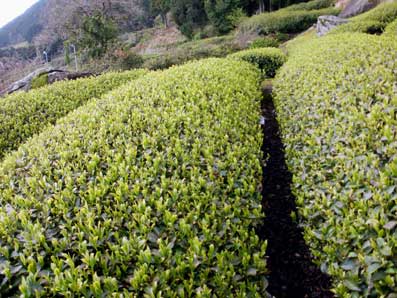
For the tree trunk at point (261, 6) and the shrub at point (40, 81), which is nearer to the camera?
the shrub at point (40, 81)

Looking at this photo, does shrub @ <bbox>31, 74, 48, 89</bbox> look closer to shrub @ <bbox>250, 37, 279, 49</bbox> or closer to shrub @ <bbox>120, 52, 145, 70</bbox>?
shrub @ <bbox>120, 52, 145, 70</bbox>

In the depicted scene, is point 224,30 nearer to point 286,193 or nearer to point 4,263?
point 286,193

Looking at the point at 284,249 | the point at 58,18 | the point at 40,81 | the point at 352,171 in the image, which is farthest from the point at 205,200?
the point at 58,18

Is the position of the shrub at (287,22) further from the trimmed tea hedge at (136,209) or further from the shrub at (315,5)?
the trimmed tea hedge at (136,209)

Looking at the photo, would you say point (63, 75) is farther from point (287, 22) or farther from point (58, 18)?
point (58, 18)

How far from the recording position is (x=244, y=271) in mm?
2217

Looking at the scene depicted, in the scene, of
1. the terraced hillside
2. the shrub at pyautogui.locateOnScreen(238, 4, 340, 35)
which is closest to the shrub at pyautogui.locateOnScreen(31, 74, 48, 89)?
the terraced hillside

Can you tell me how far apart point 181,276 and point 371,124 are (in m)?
2.18

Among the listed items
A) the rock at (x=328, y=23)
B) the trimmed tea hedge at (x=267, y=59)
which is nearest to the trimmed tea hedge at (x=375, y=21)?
the rock at (x=328, y=23)

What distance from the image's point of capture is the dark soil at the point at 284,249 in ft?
9.99

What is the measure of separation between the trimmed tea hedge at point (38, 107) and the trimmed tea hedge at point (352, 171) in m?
4.95

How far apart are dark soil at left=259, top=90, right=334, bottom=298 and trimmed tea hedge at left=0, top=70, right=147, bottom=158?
4.66 m

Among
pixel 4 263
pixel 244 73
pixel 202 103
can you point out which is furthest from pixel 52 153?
pixel 244 73

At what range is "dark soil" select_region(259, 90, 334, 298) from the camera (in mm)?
3045
